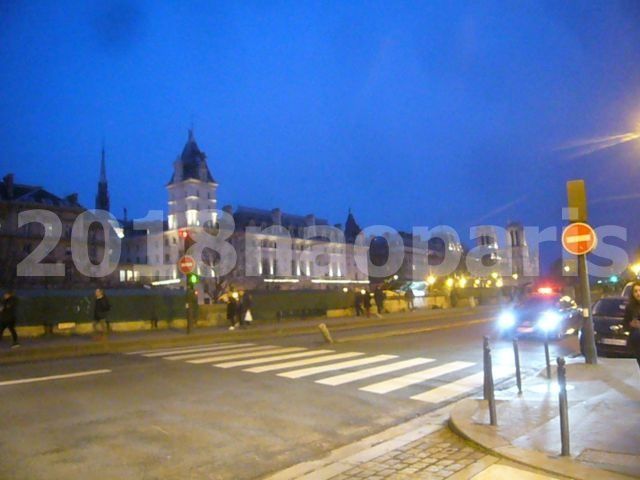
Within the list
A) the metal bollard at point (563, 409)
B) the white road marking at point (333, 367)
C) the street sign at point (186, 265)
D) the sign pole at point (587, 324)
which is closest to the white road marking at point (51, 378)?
the white road marking at point (333, 367)

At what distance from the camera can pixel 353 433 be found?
8.34 m

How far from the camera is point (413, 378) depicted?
41.8ft

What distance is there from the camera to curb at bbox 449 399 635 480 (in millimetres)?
5922

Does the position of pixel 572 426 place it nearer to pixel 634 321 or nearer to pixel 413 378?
pixel 634 321

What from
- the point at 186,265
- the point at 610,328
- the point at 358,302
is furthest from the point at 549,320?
the point at 358,302

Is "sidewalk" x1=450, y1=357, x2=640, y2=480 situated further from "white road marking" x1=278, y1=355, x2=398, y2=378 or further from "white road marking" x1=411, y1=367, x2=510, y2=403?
"white road marking" x1=278, y1=355, x2=398, y2=378

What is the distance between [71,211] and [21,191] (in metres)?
5.35

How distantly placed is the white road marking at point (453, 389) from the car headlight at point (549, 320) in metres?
8.02

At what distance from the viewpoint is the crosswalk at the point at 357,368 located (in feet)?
38.2

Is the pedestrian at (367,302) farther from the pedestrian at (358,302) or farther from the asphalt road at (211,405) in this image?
the asphalt road at (211,405)

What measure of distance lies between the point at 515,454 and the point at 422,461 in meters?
1.00

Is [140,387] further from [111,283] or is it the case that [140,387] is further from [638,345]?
[111,283]

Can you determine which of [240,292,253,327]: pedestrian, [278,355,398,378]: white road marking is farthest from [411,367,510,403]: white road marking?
[240,292,253,327]: pedestrian

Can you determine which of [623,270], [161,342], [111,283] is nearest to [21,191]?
[111,283]
